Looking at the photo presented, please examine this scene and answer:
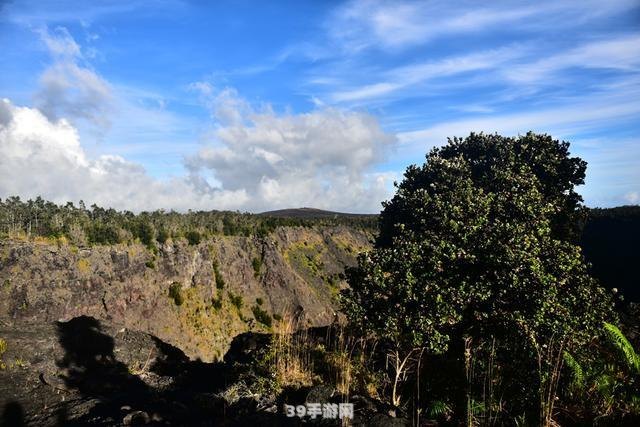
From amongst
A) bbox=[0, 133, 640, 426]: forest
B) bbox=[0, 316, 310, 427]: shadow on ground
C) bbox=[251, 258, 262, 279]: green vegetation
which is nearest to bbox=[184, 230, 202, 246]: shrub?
bbox=[251, 258, 262, 279]: green vegetation

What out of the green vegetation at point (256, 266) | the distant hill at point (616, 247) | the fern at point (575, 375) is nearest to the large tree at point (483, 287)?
the fern at point (575, 375)

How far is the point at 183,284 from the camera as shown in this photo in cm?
6650

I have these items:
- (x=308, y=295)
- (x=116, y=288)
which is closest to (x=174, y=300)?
(x=116, y=288)

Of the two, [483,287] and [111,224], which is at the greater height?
[111,224]

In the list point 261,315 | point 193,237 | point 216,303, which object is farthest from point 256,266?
point 193,237

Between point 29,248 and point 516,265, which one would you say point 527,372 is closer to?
point 516,265

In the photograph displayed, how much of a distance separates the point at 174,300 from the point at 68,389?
53.7 meters

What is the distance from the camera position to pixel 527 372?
930 cm

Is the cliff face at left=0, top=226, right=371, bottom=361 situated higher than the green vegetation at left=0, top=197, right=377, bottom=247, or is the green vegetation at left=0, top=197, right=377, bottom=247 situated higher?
the green vegetation at left=0, top=197, right=377, bottom=247

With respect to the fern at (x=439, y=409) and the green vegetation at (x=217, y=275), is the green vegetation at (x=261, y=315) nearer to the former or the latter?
the green vegetation at (x=217, y=275)

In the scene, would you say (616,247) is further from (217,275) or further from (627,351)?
(627,351)

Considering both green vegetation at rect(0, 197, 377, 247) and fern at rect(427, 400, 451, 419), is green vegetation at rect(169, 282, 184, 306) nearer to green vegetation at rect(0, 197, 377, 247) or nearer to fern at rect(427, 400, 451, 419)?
green vegetation at rect(0, 197, 377, 247)

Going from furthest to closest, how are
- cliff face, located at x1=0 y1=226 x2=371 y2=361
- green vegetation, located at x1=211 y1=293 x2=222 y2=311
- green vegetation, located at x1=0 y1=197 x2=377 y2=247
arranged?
1. green vegetation, located at x1=211 y1=293 x2=222 y2=311
2. green vegetation, located at x1=0 y1=197 x2=377 y2=247
3. cliff face, located at x1=0 y1=226 x2=371 y2=361

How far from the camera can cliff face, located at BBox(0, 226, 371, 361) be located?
5027cm
